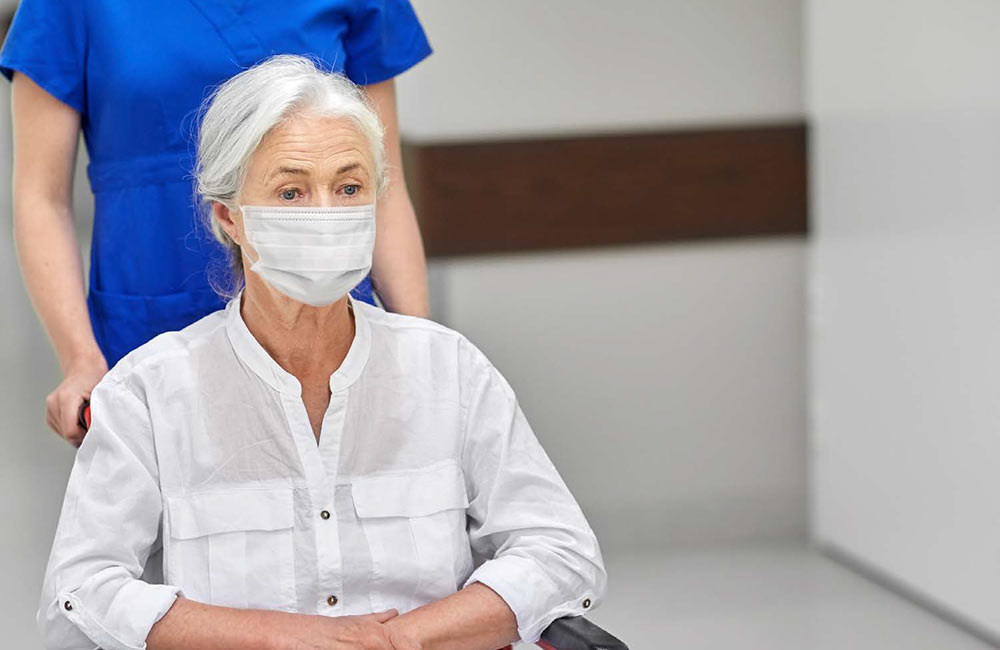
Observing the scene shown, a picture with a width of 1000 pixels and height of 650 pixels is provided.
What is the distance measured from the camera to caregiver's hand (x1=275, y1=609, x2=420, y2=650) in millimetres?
1794

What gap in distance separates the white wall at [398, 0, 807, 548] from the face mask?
2248mm

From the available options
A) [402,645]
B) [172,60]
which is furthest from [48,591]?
[172,60]

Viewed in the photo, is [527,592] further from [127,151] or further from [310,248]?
[127,151]

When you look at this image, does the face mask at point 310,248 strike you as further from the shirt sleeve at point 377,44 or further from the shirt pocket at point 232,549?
the shirt sleeve at point 377,44

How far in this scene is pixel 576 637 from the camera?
1784mm

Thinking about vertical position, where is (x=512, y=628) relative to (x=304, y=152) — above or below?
below

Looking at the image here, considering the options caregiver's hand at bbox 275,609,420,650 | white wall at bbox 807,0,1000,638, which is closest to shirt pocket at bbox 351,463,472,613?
caregiver's hand at bbox 275,609,420,650

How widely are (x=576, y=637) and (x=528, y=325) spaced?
7.87 ft

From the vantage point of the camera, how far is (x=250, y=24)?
2.14 meters

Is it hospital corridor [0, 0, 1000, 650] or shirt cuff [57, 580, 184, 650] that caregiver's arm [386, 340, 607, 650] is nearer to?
hospital corridor [0, 0, 1000, 650]

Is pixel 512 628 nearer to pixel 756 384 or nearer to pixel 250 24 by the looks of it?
pixel 250 24

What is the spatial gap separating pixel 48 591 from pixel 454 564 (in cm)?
56

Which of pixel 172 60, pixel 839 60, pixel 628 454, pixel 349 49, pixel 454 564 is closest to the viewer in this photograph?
pixel 454 564

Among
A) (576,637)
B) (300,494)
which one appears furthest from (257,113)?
(576,637)
